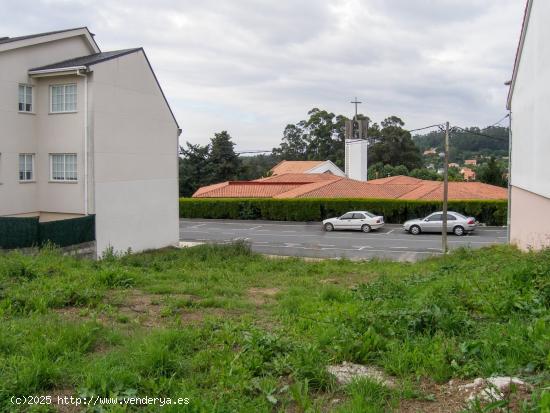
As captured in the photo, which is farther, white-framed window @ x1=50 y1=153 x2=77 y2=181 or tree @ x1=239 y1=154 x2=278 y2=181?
tree @ x1=239 y1=154 x2=278 y2=181

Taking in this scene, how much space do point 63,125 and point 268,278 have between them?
1357 cm

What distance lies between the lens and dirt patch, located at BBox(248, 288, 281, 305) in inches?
361

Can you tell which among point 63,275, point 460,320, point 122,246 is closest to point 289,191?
point 122,246

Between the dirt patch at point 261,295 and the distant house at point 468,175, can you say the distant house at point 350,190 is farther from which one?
the dirt patch at point 261,295

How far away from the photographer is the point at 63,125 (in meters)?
22.3

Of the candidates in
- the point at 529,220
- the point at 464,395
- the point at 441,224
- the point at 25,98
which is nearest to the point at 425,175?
the point at 441,224

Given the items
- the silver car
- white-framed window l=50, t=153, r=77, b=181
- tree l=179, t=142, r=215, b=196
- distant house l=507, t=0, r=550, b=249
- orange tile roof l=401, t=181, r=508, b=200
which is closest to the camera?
distant house l=507, t=0, r=550, b=249

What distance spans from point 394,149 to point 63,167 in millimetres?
64908

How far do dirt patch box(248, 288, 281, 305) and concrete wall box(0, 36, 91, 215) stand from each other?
14184 millimetres

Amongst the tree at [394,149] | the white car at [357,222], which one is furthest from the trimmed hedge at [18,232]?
the tree at [394,149]

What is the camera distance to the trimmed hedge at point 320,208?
127ft

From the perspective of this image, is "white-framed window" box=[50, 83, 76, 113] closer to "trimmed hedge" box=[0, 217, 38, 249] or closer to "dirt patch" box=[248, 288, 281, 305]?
"trimmed hedge" box=[0, 217, 38, 249]

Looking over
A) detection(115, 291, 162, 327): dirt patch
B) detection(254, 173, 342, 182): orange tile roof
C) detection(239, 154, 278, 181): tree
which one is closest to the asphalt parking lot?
detection(254, 173, 342, 182): orange tile roof

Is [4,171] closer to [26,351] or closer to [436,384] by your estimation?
[26,351]
